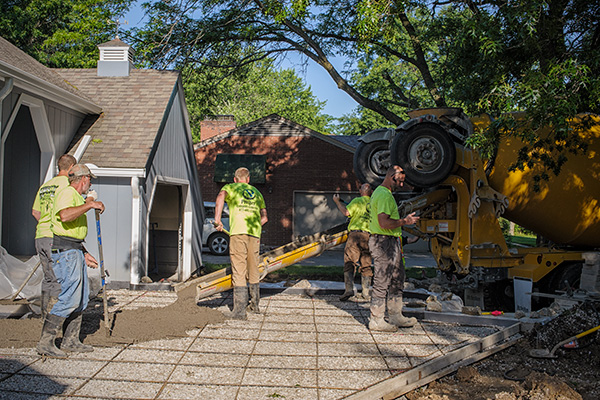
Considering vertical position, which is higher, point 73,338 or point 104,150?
point 104,150

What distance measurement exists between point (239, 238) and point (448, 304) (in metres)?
3.32

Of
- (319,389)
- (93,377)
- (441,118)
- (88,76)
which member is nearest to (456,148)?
(441,118)

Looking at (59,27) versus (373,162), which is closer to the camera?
(373,162)

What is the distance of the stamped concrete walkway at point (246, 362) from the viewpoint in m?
4.47

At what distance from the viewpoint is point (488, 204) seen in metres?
8.45

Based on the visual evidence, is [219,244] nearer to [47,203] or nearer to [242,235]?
[242,235]

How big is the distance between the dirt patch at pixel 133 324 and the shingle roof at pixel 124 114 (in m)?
3.15

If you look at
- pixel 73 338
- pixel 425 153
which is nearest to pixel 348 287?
pixel 425 153

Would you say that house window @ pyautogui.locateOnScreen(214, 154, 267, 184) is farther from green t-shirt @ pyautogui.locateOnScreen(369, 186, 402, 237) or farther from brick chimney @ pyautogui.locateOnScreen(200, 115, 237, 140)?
green t-shirt @ pyautogui.locateOnScreen(369, 186, 402, 237)

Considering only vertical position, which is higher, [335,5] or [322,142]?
[335,5]

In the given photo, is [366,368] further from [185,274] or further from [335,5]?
[335,5]

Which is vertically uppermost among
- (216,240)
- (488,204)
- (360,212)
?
(488,204)

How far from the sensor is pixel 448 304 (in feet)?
26.2

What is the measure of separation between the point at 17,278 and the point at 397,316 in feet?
15.9
